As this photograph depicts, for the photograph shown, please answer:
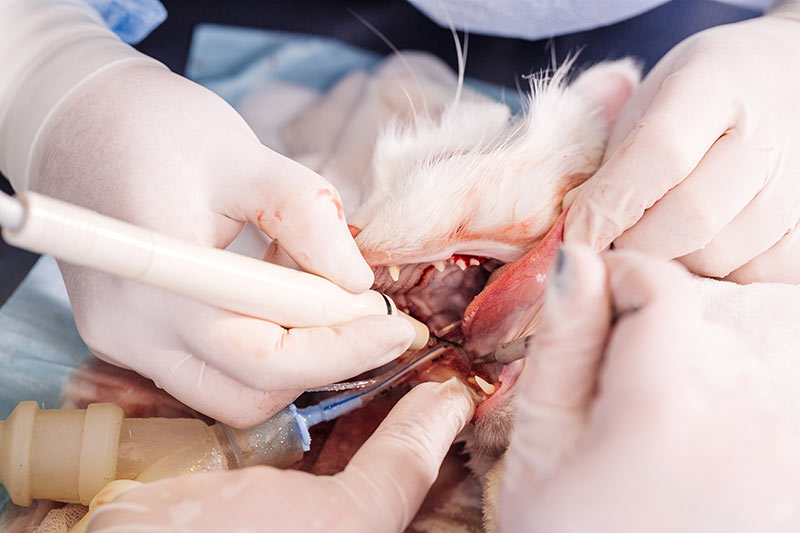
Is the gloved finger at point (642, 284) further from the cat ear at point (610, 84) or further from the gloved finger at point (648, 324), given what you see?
the cat ear at point (610, 84)

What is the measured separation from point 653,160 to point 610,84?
0.39 metres

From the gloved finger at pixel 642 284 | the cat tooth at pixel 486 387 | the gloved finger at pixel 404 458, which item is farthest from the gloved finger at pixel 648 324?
the cat tooth at pixel 486 387

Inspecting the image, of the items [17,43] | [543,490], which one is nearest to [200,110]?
[17,43]

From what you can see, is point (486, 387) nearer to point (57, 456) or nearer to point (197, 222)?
point (197, 222)

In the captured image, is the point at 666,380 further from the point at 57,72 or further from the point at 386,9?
the point at 386,9

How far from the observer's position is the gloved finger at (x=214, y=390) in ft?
2.70

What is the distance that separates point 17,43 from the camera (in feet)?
3.54

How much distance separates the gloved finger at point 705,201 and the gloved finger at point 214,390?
1.83ft

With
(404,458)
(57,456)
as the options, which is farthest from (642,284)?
(57,456)

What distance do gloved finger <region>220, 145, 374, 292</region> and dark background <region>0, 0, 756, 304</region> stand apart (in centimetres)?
70

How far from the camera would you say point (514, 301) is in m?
0.88

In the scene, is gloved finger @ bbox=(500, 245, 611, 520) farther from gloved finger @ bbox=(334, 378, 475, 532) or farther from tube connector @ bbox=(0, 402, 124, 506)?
tube connector @ bbox=(0, 402, 124, 506)

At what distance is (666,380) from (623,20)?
103cm

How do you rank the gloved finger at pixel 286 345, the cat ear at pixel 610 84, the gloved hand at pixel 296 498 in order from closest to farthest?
1. the gloved hand at pixel 296 498
2. the gloved finger at pixel 286 345
3. the cat ear at pixel 610 84
